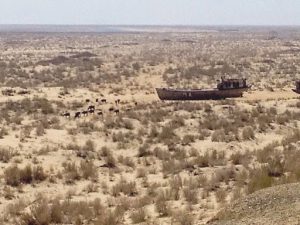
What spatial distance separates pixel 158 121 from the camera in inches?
920

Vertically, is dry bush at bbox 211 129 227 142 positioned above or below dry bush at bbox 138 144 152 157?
above

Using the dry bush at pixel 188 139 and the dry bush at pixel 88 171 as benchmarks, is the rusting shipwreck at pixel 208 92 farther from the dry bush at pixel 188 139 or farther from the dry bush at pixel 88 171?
the dry bush at pixel 88 171

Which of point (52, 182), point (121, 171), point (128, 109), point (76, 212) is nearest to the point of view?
point (76, 212)

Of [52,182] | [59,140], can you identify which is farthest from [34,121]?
[52,182]

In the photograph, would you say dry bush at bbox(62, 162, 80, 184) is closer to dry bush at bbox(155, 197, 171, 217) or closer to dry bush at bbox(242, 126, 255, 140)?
dry bush at bbox(155, 197, 171, 217)

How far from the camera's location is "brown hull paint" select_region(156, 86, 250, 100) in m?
29.1

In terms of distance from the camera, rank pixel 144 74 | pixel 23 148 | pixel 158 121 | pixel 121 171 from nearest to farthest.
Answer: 1. pixel 121 171
2. pixel 23 148
3. pixel 158 121
4. pixel 144 74

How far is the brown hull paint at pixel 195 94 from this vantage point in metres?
29.1

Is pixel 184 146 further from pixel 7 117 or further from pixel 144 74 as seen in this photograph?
pixel 144 74

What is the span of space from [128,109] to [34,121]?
16.3 feet

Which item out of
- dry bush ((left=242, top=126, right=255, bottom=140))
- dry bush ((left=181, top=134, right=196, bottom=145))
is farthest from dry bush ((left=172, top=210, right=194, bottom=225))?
dry bush ((left=242, top=126, right=255, bottom=140))

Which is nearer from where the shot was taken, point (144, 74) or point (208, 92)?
point (208, 92)

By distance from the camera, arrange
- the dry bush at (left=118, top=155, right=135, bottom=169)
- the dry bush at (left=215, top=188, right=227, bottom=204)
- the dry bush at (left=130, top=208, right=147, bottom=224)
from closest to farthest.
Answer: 1. the dry bush at (left=130, top=208, right=147, bottom=224)
2. the dry bush at (left=215, top=188, right=227, bottom=204)
3. the dry bush at (left=118, top=155, right=135, bottom=169)

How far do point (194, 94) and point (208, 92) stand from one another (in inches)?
32.1
